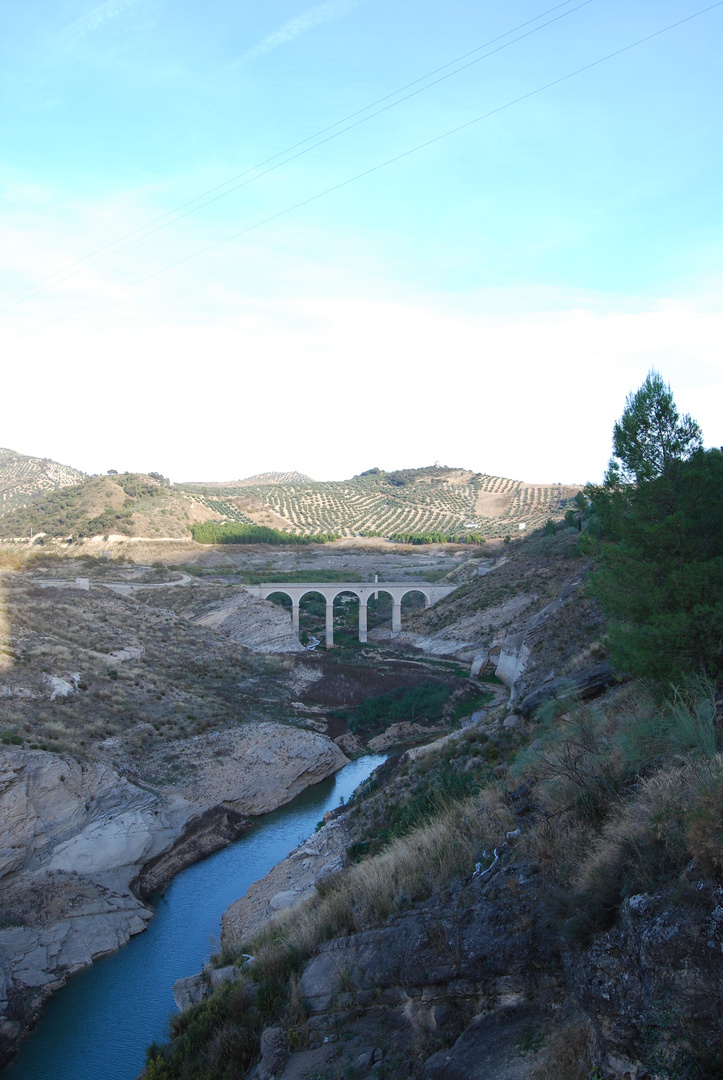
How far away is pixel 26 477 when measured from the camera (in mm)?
141375

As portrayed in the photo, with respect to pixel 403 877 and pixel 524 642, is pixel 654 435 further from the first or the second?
pixel 524 642

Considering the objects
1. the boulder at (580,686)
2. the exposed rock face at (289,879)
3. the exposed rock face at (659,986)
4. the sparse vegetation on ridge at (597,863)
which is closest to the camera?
the exposed rock face at (659,986)

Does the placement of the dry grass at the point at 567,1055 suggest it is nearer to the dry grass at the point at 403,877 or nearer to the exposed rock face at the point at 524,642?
the dry grass at the point at 403,877

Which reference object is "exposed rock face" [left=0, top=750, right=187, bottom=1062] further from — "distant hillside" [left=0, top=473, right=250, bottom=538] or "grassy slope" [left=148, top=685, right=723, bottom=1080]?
"distant hillside" [left=0, top=473, right=250, bottom=538]

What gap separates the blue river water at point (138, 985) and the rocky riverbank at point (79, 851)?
35 centimetres

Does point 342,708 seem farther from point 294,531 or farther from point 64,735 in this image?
point 294,531

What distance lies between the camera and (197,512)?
324ft

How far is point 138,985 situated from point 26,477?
→ 143 metres

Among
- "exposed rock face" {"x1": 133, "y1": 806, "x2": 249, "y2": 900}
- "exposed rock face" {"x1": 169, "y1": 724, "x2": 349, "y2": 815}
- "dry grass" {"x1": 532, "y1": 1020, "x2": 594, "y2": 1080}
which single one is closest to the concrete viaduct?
"exposed rock face" {"x1": 169, "y1": 724, "x2": 349, "y2": 815}

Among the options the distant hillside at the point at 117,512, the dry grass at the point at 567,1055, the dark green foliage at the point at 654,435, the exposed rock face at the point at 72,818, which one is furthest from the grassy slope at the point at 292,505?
the dry grass at the point at 567,1055

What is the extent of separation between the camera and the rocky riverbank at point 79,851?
14602mm

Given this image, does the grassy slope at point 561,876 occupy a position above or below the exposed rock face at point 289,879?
above

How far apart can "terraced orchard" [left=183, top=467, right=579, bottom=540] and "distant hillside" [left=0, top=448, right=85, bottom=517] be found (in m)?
29.9

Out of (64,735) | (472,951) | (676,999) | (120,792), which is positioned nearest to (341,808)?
(120,792)
